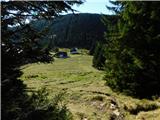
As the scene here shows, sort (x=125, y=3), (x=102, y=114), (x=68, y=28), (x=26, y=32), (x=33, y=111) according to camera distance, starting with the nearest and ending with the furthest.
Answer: (x=33, y=111), (x=26, y=32), (x=102, y=114), (x=125, y=3), (x=68, y=28)

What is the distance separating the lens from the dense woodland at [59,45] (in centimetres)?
852

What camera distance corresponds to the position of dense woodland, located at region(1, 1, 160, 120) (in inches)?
335

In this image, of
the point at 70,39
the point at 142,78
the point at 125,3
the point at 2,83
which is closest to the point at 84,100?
the point at 142,78

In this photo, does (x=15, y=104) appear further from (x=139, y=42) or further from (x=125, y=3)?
(x=125, y=3)

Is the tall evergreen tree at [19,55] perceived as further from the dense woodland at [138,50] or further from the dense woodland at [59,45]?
the dense woodland at [138,50]

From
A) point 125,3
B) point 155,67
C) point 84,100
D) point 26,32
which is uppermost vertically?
point 125,3

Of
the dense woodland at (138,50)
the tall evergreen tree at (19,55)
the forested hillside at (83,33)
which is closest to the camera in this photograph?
the tall evergreen tree at (19,55)

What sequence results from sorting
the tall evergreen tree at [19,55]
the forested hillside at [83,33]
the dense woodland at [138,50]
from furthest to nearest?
1. the forested hillside at [83,33]
2. the dense woodland at [138,50]
3. the tall evergreen tree at [19,55]

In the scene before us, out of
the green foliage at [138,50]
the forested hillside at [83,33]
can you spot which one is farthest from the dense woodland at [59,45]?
the forested hillside at [83,33]

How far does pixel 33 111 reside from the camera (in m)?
8.87

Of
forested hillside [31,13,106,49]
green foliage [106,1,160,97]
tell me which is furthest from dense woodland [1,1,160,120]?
forested hillside [31,13,106,49]

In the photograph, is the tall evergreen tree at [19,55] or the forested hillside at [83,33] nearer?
the tall evergreen tree at [19,55]

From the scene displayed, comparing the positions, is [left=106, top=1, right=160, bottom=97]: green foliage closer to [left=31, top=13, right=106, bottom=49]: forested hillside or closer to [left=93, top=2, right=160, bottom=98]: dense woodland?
[left=93, top=2, right=160, bottom=98]: dense woodland

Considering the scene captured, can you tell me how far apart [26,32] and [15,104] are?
209cm
